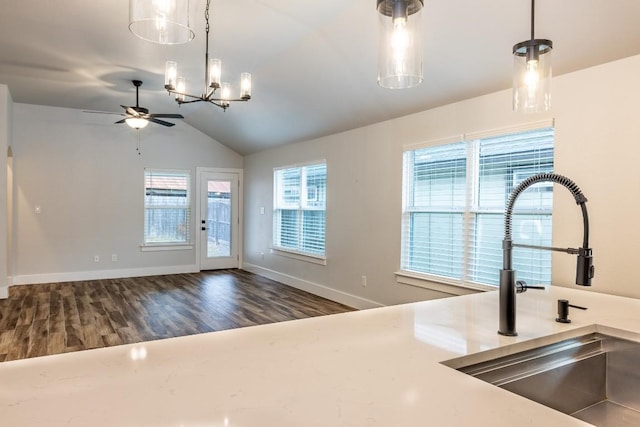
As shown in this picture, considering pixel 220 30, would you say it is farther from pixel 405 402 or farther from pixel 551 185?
pixel 405 402

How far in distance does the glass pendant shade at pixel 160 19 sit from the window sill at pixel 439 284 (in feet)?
10.8

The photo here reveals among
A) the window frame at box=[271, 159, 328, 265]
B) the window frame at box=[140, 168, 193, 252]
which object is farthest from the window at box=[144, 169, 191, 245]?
the window frame at box=[271, 159, 328, 265]

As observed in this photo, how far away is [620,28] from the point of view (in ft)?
8.31

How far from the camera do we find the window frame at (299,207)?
6.14 m

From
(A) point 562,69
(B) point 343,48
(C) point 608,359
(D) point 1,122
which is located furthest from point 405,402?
(D) point 1,122

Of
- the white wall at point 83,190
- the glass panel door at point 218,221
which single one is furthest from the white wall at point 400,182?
the white wall at point 83,190

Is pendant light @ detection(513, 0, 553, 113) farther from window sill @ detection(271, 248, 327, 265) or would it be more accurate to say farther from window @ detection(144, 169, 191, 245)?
window @ detection(144, 169, 191, 245)

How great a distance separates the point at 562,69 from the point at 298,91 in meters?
2.80

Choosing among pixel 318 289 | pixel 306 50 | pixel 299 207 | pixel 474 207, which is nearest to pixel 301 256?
pixel 318 289

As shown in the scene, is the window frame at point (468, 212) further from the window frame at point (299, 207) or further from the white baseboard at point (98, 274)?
the white baseboard at point (98, 274)

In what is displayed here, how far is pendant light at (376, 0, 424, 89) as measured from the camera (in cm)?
118

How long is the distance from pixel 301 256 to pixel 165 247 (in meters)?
2.93

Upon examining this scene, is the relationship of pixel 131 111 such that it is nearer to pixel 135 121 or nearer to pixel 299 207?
Answer: pixel 135 121

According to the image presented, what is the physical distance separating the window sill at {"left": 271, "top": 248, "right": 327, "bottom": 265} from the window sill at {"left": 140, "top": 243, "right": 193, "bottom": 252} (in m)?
1.86
